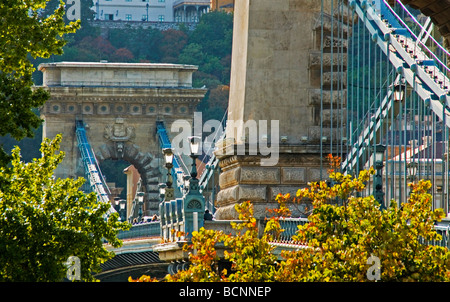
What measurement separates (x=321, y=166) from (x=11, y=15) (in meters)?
7.87

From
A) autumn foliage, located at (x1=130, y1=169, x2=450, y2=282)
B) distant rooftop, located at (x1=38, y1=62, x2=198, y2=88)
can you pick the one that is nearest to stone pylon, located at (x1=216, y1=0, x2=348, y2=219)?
autumn foliage, located at (x1=130, y1=169, x2=450, y2=282)

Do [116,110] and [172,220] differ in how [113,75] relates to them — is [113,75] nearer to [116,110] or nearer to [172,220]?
[116,110]

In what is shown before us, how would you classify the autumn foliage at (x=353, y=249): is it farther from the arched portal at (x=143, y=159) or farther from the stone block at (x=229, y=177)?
→ the arched portal at (x=143, y=159)

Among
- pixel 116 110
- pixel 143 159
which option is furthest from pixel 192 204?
pixel 116 110

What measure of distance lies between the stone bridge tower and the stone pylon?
52445 millimetres

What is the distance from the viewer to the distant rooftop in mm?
81938

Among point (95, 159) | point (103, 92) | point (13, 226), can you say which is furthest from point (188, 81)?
point (13, 226)

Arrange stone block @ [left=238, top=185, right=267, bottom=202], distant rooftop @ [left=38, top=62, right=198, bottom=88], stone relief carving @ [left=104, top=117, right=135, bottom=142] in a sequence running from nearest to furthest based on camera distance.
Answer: stone block @ [left=238, top=185, right=267, bottom=202]
stone relief carving @ [left=104, top=117, right=135, bottom=142]
distant rooftop @ [left=38, top=62, right=198, bottom=88]

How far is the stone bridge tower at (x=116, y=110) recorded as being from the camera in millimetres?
80125

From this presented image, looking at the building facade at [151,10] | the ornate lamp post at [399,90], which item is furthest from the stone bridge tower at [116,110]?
the building facade at [151,10]

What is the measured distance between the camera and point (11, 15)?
68.1 ft

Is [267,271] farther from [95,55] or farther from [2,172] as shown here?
[95,55]

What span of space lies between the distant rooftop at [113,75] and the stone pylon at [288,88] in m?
54.9

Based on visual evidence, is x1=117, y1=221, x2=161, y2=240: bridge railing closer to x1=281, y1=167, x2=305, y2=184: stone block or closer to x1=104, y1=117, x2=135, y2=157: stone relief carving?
x1=281, y1=167, x2=305, y2=184: stone block
